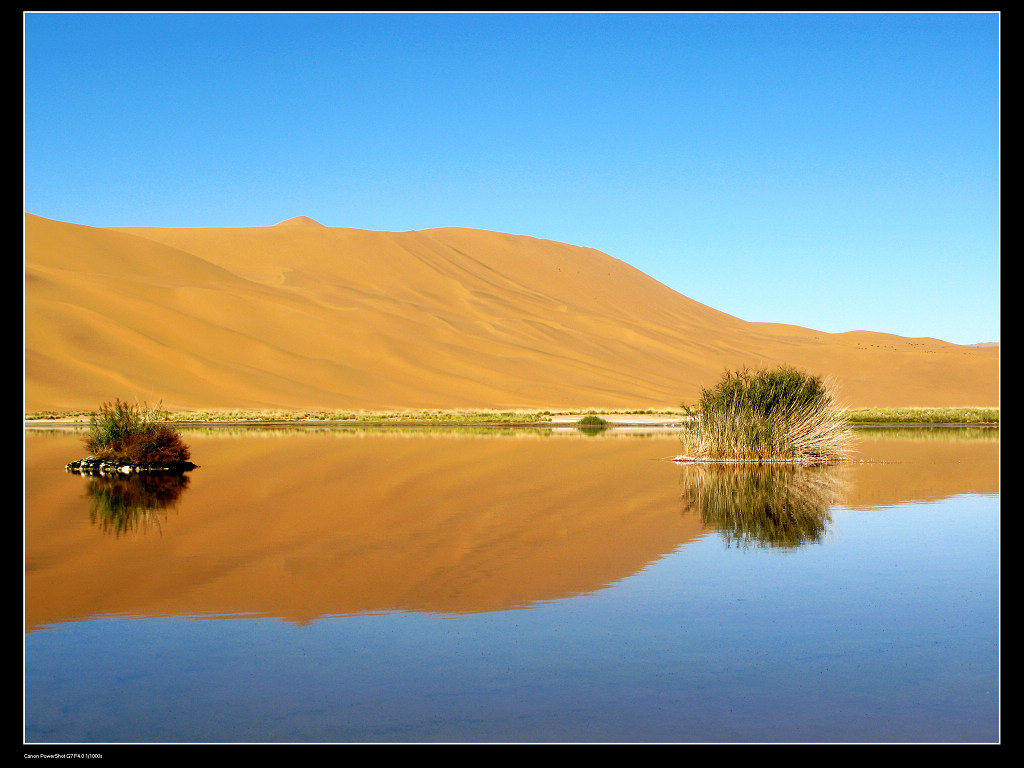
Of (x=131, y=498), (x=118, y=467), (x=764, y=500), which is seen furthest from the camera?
(x=118, y=467)

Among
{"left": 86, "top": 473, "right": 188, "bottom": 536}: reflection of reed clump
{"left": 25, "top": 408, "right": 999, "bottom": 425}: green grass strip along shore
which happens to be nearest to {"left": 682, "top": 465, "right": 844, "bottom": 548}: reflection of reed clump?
{"left": 86, "top": 473, "right": 188, "bottom": 536}: reflection of reed clump

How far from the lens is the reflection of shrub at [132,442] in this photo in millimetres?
23969

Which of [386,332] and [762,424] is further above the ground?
[386,332]

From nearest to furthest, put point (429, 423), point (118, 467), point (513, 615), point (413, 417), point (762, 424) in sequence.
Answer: point (513, 615) < point (118, 467) < point (762, 424) < point (429, 423) < point (413, 417)

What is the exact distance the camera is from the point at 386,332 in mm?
86688

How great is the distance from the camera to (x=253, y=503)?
55.4 feet

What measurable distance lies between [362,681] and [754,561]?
5.70m

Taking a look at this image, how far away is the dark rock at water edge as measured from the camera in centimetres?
2355

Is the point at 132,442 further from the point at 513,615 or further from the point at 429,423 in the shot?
the point at 429,423

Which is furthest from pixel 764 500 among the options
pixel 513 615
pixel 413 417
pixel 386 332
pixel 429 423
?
pixel 386 332

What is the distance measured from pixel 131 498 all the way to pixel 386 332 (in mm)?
69087

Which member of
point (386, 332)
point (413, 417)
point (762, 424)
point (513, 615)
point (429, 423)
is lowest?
point (513, 615)
